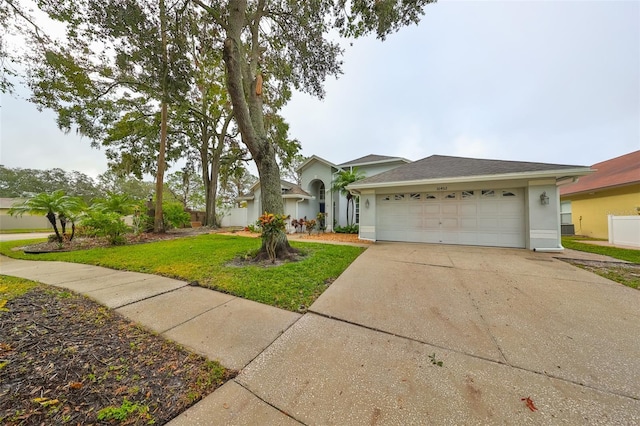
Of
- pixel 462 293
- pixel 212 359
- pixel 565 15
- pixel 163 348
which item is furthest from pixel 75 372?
pixel 565 15

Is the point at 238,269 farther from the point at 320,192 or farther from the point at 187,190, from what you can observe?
the point at 187,190

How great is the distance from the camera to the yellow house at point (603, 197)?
8930 millimetres

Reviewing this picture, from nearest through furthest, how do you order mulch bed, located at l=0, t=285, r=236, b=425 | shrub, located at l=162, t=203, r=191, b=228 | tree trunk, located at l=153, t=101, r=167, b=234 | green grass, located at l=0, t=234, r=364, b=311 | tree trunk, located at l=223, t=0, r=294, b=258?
mulch bed, located at l=0, t=285, r=236, b=425
green grass, located at l=0, t=234, r=364, b=311
tree trunk, located at l=223, t=0, r=294, b=258
tree trunk, located at l=153, t=101, r=167, b=234
shrub, located at l=162, t=203, r=191, b=228

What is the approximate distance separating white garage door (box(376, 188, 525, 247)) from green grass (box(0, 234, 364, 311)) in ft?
10.4

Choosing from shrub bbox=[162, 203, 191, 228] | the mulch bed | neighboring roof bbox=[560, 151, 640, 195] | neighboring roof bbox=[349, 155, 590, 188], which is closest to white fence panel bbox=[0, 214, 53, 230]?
shrub bbox=[162, 203, 191, 228]

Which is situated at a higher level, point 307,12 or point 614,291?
point 307,12

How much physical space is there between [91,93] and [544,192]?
1723 centimetres

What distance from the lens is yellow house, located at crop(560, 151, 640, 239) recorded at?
8930mm

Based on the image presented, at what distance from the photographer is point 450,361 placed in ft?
6.32

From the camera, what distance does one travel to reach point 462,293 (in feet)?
11.1

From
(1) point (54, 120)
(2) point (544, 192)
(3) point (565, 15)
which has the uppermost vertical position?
(3) point (565, 15)

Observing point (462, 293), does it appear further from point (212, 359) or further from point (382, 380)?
point (212, 359)

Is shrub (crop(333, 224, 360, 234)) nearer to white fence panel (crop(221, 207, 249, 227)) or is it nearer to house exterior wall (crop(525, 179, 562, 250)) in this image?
house exterior wall (crop(525, 179, 562, 250))

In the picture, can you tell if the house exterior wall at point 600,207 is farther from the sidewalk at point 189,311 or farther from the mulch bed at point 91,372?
the mulch bed at point 91,372
